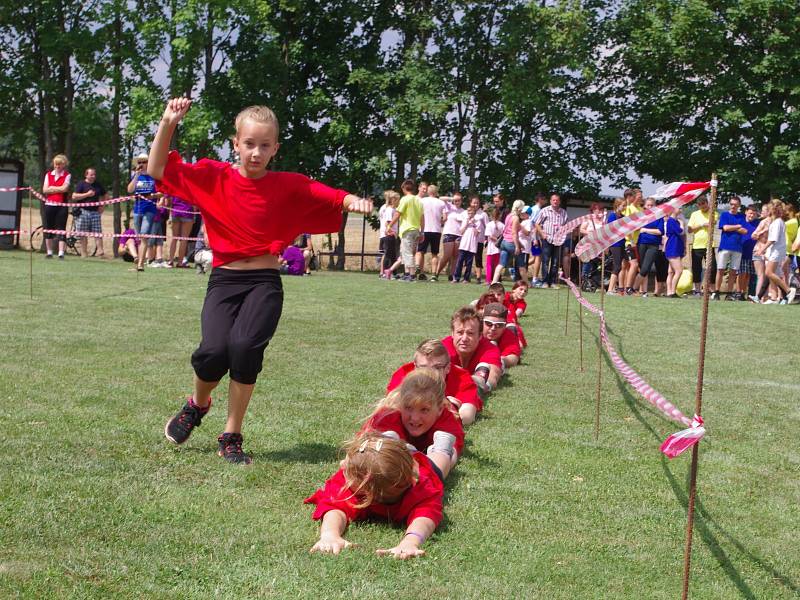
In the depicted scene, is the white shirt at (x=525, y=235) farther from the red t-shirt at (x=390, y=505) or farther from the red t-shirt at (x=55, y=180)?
the red t-shirt at (x=390, y=505)

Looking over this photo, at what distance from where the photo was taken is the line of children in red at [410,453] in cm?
466

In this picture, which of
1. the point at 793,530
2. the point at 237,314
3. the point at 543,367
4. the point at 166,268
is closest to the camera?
the point at 793,530

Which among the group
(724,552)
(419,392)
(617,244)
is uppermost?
(617,244)

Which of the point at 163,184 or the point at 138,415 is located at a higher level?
the point at 163,184

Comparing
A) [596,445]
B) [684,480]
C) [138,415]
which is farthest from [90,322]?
[684,480]

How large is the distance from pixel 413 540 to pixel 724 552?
1.42m

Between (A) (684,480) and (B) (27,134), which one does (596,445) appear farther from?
(B) (27,134)

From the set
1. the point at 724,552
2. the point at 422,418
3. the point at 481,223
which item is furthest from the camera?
the point at 481,223

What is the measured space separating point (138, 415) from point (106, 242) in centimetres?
2649

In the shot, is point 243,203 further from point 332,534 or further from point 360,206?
point 332,534

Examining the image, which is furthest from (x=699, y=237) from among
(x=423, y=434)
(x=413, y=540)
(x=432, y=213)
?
(x=413, y=540)

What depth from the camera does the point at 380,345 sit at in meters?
10.8

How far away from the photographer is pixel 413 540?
446 cm

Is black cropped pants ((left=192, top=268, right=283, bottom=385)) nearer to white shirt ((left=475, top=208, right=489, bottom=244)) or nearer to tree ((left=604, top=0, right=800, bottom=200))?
white shirt ((left=475, top=208, right=489, bottom=244))
